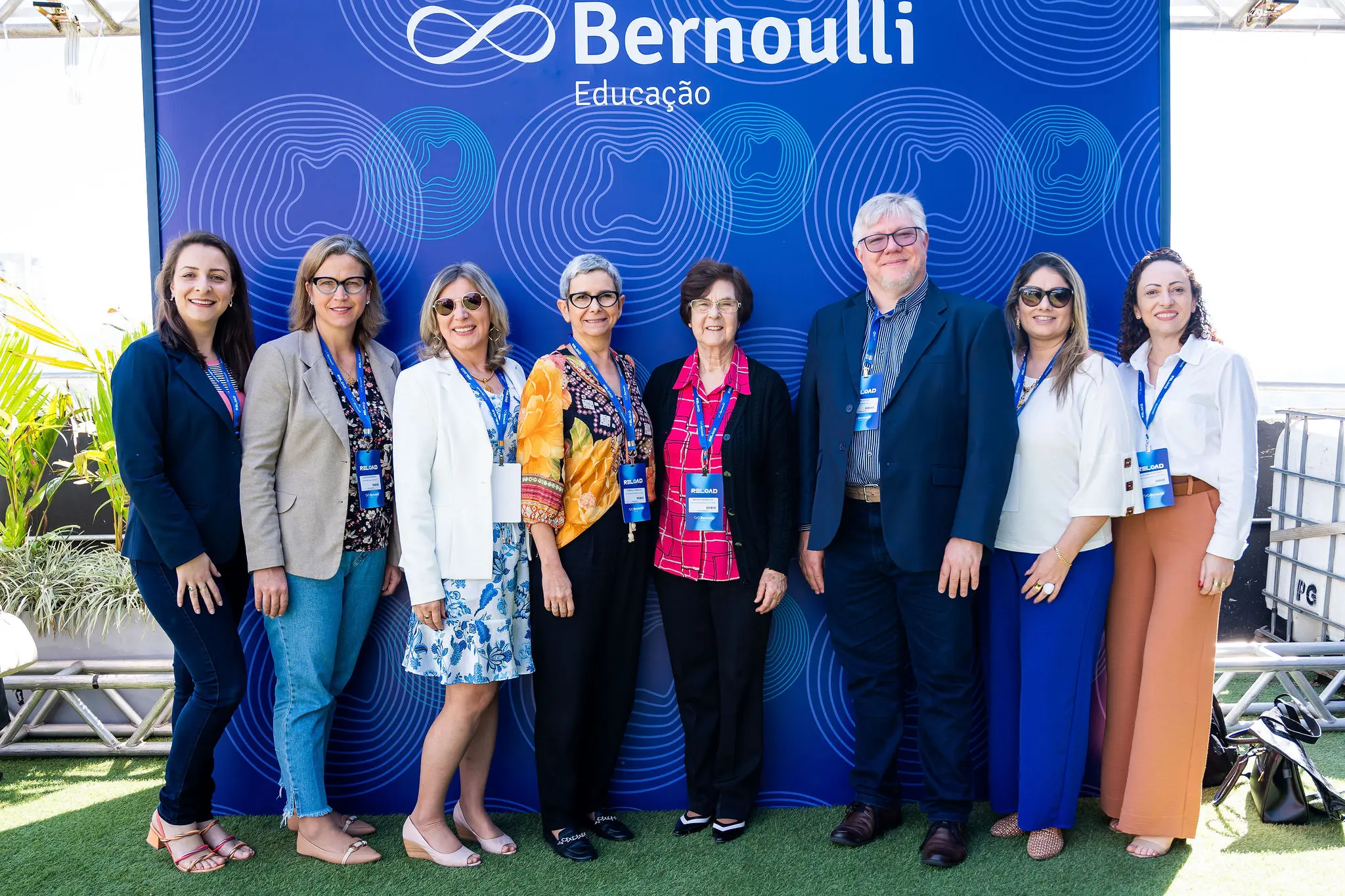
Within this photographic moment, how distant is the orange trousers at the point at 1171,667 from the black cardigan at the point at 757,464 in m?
1.23

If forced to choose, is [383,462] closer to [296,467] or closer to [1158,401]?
[296,467]

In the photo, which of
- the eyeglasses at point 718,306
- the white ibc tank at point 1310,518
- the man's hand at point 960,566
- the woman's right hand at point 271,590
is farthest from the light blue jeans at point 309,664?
the white ibc tank at point 1310,518

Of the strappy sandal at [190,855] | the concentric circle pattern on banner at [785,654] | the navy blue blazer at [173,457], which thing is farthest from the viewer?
the concentric circle pattern on banner at [785,654]

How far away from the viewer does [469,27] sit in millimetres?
3088

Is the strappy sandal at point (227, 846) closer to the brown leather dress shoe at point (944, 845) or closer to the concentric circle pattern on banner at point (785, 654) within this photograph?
the concentric circle pattern on banner at point (785, 654)

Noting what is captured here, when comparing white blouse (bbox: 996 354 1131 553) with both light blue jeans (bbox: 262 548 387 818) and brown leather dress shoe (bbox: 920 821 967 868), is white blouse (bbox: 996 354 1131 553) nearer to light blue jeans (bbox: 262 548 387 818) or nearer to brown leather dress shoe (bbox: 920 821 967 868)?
brown leather dress shoe (bbox: 920 821 967 868)

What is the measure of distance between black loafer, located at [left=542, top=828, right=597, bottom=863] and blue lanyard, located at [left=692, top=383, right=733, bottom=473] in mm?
1326

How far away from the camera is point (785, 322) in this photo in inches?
124

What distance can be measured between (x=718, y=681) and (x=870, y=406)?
1.12 m

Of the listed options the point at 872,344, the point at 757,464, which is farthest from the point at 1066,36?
the point at 757,464

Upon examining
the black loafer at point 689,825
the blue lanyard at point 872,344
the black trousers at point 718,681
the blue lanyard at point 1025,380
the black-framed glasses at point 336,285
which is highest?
the black-framed glasses at point 336,285

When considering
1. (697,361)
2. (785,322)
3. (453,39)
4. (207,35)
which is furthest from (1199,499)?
(207,35)

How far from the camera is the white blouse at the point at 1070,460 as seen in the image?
103 inches

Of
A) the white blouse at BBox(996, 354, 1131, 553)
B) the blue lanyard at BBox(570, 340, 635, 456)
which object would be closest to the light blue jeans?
the blue lanyard at BBox(570, 340, 635, 456)
